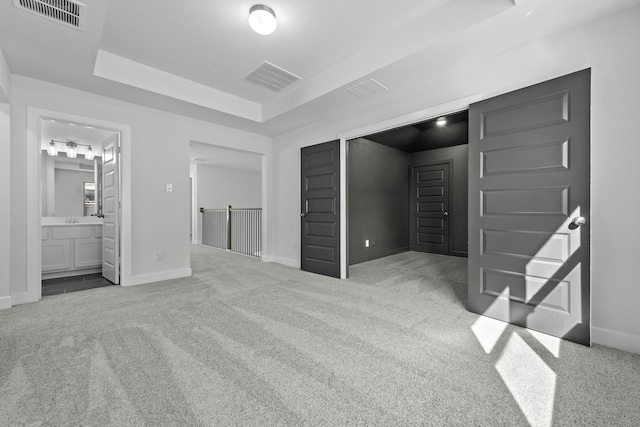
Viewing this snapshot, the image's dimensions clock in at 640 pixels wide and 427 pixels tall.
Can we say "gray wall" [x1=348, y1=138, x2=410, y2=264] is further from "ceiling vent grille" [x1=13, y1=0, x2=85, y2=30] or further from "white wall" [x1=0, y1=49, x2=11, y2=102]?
"white wall" [x1=0, y1=49, x2=11, y2=102]

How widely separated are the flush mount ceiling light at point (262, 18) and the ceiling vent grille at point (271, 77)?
2.63 ft

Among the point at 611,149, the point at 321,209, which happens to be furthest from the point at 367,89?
the point at 611,149

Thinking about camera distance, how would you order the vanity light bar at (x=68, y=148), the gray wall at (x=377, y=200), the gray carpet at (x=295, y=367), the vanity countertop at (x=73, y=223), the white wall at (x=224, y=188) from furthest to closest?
1. the white wall at (x=224, y=188)
2. the gray wall at (x=377, y=200)
3. the vanity light bar at (x=68, y=148)
4. the vanity countertop at (x=73, y=223)
5. the gray carpet at (x=295, y=367)

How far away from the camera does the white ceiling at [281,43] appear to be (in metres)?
2.16

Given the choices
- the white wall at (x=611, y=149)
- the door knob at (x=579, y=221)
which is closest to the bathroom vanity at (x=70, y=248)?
the white wall at (x=611, y=149)

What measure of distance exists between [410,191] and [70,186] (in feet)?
22.9

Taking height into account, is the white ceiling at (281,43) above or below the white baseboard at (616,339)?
above

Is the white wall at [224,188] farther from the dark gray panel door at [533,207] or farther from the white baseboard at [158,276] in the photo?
the dark gray panel door at [533,207]

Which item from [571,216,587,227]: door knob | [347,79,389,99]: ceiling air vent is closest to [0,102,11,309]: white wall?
[347,79,389,99]: ceiling air vent

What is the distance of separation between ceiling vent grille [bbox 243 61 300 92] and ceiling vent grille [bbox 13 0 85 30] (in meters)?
1.63

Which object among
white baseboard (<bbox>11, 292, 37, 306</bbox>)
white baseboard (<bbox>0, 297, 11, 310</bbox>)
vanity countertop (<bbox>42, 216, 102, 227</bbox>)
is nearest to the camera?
white baseboard (<bbox>0, 297, 11, 310</bbox>)

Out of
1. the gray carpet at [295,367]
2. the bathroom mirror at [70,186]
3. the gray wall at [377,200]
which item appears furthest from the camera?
the gray wall at [377,200]

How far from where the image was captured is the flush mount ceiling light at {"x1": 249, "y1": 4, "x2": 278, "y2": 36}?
2289 millimetres

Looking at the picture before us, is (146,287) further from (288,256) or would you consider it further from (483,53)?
(483,53)
